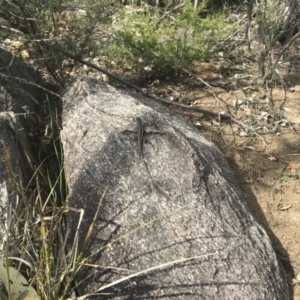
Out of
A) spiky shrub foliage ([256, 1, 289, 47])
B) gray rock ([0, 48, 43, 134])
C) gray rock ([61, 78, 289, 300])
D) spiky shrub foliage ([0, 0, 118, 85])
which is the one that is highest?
spiky shrub foliage ([256, 1, 289, 47])

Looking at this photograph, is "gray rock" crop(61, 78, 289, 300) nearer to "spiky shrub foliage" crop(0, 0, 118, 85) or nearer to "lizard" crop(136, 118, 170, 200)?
"lizard" crop(136, 118, 170, 200)

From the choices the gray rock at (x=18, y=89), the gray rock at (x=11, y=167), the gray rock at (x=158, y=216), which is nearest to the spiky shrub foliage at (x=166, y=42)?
the gray rock at (x=18, y=89)

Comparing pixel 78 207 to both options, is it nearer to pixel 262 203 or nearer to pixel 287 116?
pixel 262 203

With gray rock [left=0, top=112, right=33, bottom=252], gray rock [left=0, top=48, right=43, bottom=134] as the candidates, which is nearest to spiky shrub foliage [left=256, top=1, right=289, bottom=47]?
gray rock [left=0, top=48, right=43, bottom=134]

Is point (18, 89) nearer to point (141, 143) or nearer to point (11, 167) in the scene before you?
point (141, 143)

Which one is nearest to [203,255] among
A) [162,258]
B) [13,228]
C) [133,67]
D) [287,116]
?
[162,258]

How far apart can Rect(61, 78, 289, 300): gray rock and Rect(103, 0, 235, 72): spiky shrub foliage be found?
3.82 feet

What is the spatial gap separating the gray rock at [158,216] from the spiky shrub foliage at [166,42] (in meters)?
1.16

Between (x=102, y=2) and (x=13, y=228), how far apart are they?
78.9 inches

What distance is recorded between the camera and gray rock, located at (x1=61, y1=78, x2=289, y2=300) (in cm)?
229

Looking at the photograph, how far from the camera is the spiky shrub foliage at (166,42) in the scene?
407 centimetres

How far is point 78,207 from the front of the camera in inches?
99.6

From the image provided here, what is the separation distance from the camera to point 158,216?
2490mm

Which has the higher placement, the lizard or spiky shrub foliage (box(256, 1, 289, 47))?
spiky shrub foliage (box(256, 1, 289, 47))
